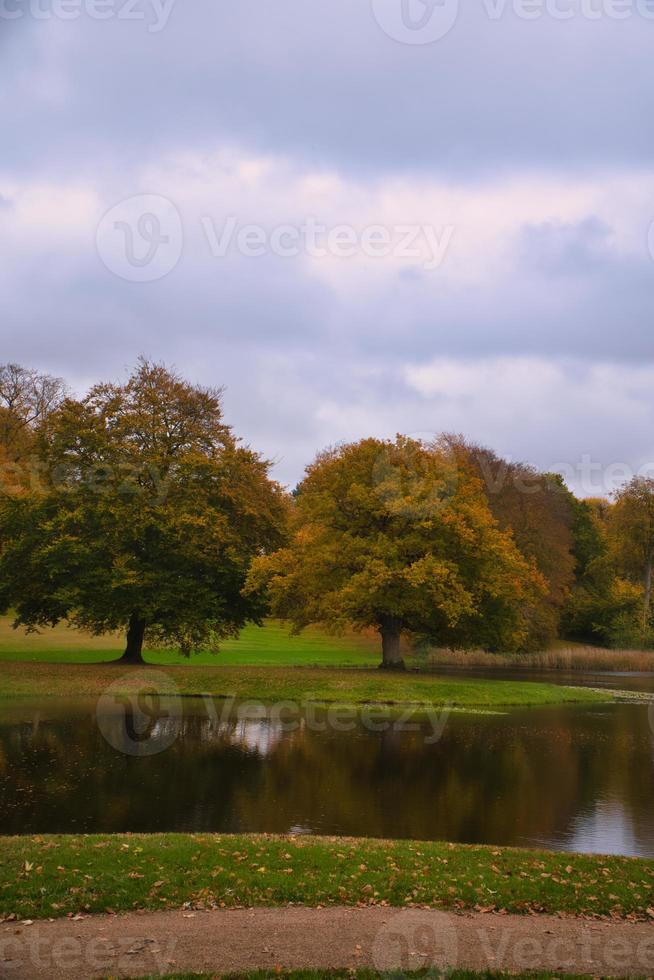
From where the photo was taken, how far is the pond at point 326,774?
16.7 meters

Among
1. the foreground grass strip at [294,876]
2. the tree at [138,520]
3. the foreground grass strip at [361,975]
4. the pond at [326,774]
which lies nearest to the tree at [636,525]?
the tree at [138,520]

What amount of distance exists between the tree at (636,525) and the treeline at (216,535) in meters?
34.9

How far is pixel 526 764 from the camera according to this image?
2414 centimetres

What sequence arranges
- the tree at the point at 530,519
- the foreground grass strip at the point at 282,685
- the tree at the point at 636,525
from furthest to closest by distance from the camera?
the tree at the point at 636,525
the tree at the point at 530,519
the foreground grass strip at the point at 282,685

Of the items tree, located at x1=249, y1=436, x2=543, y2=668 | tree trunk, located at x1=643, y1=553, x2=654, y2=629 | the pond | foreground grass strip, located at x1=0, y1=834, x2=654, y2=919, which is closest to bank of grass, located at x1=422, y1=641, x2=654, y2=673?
tree trunk, located at x1=643, y1=553, x2=654, y2=629

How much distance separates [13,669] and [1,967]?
29832 millimetres

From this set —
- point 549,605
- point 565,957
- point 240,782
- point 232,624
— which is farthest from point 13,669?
point 549,605

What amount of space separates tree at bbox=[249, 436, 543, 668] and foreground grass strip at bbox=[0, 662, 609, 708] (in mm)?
3376

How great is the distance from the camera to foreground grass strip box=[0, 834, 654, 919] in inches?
419

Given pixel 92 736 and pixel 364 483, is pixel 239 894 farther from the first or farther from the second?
pixel 364 483

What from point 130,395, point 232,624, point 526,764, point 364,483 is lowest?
point 526,764

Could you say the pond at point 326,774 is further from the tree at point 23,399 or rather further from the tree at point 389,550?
the tree at point 23,399

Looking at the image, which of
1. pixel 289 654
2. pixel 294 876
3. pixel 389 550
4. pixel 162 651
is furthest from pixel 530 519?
pixel 294 876

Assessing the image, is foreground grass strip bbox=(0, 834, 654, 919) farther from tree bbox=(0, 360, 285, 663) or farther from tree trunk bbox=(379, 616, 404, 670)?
tree trunk bbox=(379, 616, 404, 670)
